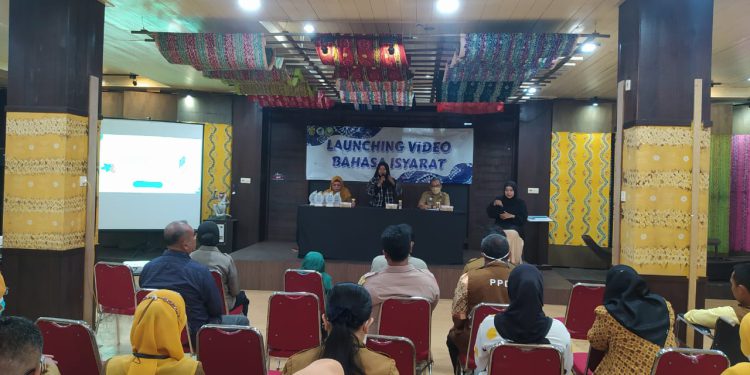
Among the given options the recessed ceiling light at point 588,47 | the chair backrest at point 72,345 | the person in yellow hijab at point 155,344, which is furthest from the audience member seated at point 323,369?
the recessed ceiling light at point 588,47

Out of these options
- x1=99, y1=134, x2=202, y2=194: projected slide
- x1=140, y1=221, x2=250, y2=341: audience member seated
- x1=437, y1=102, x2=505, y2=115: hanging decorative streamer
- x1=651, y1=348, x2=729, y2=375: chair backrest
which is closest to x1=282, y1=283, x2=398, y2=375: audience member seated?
x1=651, y1=348, x2=729, y2=375: chair backrest

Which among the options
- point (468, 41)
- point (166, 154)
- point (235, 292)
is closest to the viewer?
point (235, 292)

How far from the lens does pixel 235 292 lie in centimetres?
431

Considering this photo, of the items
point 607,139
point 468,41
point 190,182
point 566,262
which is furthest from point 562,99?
point 190,182

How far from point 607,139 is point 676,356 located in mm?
8195

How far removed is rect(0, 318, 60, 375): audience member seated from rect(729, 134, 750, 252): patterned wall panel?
1065 centimetres

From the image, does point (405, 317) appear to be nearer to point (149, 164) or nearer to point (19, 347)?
point (19, 347)

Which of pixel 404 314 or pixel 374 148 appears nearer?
pixel 404 314

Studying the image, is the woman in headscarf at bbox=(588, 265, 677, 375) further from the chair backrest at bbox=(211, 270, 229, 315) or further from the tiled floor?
the chair backrest at bbox=(211, 270, 229, 315)

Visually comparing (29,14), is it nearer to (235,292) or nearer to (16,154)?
(16,154)

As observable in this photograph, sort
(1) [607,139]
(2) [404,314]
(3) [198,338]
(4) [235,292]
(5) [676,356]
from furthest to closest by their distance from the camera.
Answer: (1) [607,139]
(4) [235,292]
(2) [404,314]
(3) [198,338]
(5) [676,356]

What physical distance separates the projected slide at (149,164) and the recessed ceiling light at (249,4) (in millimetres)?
4206

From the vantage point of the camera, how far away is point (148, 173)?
29.4 ft

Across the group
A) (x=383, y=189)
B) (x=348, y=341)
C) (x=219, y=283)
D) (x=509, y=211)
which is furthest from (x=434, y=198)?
(x=348, y=341)
